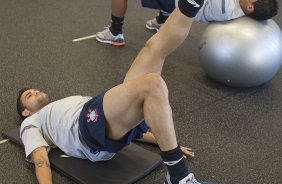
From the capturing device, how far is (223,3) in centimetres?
285

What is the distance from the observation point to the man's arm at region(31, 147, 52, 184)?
1.79 m

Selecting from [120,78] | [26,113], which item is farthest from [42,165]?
[120,78]

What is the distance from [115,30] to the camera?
3.52 m

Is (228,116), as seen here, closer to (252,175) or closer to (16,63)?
(252,175)

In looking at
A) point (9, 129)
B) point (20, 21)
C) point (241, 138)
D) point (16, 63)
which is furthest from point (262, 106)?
point (20, 21)

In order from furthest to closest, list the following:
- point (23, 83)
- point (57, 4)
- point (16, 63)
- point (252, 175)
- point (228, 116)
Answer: point (57, 4) → point (16, 63) → point (23, 83) → point (228, 116) → point (252, 175)

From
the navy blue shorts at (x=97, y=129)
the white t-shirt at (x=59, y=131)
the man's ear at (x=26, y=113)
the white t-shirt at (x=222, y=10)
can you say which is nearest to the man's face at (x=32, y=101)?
the man's ear at (x=26, y=113)

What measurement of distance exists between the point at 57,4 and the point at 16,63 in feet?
5.14

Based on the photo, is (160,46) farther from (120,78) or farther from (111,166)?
(120,78)

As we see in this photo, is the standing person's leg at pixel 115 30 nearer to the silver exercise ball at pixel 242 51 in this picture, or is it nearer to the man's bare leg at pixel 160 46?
the silver exercise ball at pixel 242 51

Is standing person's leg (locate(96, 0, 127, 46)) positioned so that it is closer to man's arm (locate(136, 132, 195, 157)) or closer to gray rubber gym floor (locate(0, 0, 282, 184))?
gray rubber gym floor (locate(0, 0, 282, 184))

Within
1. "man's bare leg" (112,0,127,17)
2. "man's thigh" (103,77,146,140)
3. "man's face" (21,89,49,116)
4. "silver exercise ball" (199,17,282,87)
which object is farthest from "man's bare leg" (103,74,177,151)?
"man's bare leg" (112,0,127,17)

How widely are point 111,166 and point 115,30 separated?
1.83m

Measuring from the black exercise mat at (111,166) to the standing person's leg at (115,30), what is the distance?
1664mm
